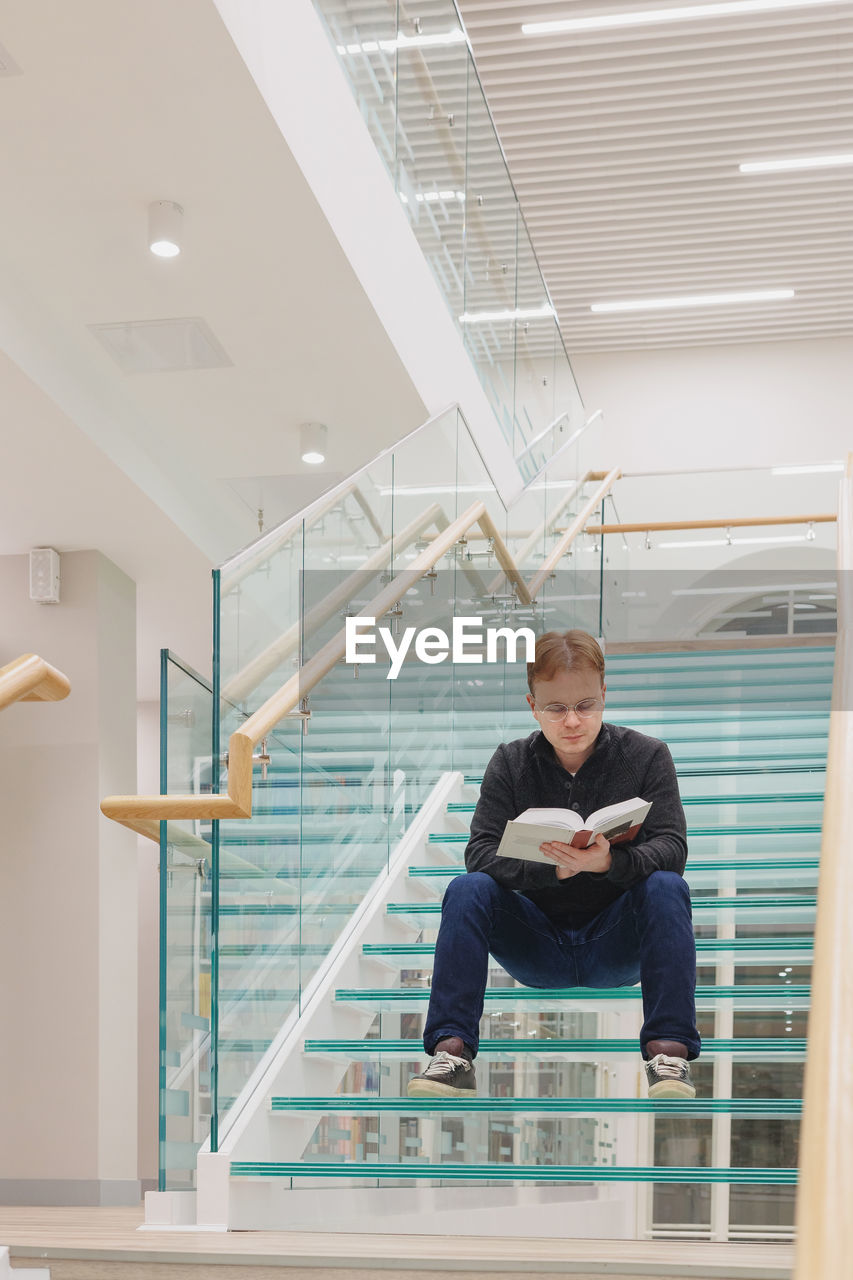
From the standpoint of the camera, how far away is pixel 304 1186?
3.10 meters

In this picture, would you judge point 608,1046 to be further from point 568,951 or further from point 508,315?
point 508,315

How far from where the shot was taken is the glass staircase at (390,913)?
2801mm

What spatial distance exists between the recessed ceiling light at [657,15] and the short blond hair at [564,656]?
5349 millimetres

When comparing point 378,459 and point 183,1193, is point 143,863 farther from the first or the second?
point 183,1193

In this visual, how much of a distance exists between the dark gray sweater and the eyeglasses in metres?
0.09

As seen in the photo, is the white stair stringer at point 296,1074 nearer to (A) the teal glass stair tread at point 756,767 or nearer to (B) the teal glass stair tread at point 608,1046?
(B) the teal glass stair tread at point 608,1046

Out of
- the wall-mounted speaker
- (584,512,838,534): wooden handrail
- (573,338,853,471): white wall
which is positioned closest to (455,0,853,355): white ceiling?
(573,338,853,471): white wall

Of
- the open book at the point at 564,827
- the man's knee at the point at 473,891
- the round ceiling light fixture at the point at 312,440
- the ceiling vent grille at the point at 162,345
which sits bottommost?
the man's knee at the point at 473,891

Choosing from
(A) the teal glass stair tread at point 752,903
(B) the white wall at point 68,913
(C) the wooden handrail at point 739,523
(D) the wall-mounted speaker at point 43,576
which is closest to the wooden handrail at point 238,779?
(A) the teal glass stair tread at point 752,903

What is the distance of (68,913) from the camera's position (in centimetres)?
636

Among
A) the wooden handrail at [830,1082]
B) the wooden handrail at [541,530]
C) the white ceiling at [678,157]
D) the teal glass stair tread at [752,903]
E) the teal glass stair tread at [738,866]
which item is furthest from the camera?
the white ceiling at [678,157]

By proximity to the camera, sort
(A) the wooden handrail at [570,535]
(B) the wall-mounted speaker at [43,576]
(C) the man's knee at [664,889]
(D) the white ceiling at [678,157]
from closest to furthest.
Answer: (C) the man's knee at [664,889], (A) the wooden handrail at [570,535], (B) the wall-mounted speaker at [43,576], (D) the white ceiling at [678,157]

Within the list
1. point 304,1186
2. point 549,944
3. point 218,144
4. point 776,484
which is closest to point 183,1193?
point 304,1186

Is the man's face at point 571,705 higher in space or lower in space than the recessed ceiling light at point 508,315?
lower
